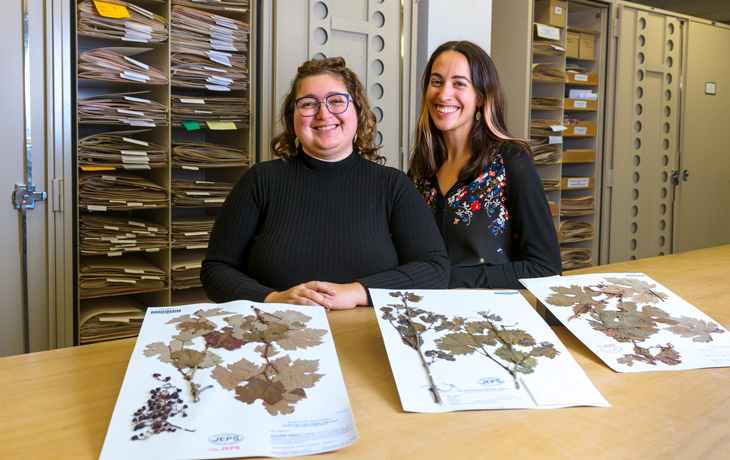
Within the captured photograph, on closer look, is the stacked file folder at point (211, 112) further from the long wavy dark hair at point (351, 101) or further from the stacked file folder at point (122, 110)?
the long wavy dark hair at point (351, 101)

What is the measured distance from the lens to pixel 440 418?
757 millimetres

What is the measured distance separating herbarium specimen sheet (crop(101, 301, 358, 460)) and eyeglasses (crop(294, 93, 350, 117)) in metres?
0.75

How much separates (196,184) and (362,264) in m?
1.56

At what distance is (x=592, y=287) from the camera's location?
1.20 metres

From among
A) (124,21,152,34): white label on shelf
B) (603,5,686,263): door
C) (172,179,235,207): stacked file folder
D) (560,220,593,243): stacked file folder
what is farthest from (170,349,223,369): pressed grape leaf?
(603,5,686,263): door

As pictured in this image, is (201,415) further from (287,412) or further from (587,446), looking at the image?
(587,446)

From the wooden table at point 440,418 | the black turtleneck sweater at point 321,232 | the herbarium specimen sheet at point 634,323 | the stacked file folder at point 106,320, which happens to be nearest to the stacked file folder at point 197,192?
the stacked file folder at point 106,320

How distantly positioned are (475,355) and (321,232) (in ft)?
2.43

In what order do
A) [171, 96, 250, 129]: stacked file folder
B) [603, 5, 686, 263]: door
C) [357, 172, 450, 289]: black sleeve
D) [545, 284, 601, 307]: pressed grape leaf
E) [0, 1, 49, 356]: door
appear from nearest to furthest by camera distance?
1. [545, 284, 601, 307]: pressed grape leaf
2. [357, 172, 450, 289]: black sleeve
3. [0, 1, 49, 356]: door
4. [171, 96, 250, 129]: stacked file folder
5. [603, 5, 686, 263]: door

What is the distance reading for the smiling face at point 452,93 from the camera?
190 cm

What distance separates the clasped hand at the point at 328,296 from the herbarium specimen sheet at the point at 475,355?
0.20m

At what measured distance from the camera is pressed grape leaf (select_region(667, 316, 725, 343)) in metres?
1.03

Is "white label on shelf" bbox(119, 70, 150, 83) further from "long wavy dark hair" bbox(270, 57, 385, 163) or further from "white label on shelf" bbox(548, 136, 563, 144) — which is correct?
"white label on shelf" bbox(548, 136, 563, 144)

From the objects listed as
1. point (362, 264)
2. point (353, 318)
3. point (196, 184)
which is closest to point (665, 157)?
point (196, 184)
